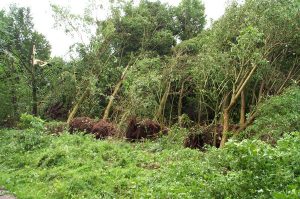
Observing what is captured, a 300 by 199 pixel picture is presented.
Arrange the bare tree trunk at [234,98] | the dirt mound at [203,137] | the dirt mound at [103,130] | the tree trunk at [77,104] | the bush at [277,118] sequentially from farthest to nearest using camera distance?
the tree trunk at [77,104] → the dirt mound at [103,130] → the dirt mound at [203,137] → the bare tree trunk at [234,98] → the bush at [277,118]

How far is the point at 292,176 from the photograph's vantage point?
195 inches

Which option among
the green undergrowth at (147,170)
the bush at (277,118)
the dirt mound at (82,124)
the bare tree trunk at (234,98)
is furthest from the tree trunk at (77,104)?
the bush at (277,118)

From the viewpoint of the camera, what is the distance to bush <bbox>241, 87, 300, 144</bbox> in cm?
1021

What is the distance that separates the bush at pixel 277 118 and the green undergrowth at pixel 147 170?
2.19 meters

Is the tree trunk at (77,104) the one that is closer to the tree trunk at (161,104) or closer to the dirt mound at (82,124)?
the dirt mound at (82,124)

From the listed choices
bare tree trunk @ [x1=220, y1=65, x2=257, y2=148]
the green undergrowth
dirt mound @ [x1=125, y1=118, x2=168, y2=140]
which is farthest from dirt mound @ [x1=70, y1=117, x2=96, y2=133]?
bare tree trunk @ [x1=220, y1=65, x2=257, y2=148]

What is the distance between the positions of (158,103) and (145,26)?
658 cm

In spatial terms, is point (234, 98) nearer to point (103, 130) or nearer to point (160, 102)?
point (160, 102)

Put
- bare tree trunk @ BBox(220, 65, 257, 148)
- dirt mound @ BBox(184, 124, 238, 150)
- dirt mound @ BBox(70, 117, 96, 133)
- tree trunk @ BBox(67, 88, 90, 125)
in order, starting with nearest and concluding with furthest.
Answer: bare tree trunk @ BBox(220, 65, 257, 148), dirt mound @ BBox(184, 124, 238, 150), dirt mound @ BBox(70, 117, 96, 133), tree trunk @ BBox(67, 88, 90, 125)

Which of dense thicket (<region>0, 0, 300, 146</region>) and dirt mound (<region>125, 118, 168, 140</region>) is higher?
dense thicket (<region>0, 0, 300, 146</region>)

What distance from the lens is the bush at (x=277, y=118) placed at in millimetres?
10211

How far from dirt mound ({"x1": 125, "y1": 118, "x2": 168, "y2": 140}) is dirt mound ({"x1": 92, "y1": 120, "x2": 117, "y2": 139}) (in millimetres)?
891

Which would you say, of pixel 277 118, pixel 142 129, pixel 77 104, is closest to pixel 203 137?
pixel 142 129

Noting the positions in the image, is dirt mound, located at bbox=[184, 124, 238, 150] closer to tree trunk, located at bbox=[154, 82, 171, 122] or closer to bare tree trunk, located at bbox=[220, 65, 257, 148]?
bare tree trunk, located at bbox=[220, 65, 257, 148]
